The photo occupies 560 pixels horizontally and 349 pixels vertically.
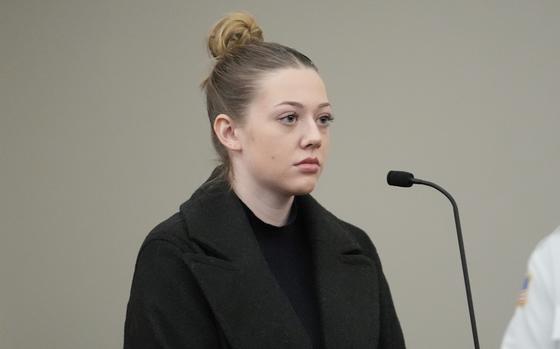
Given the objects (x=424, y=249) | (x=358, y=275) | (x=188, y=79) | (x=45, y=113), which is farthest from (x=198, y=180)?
(x=358, y=275)

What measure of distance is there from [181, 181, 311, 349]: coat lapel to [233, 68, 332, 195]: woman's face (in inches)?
4.7

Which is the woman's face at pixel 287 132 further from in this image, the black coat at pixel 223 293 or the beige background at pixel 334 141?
the beige background at pixel 334 141

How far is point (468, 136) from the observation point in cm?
367

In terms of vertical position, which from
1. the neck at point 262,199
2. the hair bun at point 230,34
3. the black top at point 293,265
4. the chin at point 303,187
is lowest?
the black top at point 293,265

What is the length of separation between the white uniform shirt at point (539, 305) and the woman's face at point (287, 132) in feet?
2.99

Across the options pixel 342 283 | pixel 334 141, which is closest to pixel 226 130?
pixel 342 283

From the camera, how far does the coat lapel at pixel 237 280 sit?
2.07m

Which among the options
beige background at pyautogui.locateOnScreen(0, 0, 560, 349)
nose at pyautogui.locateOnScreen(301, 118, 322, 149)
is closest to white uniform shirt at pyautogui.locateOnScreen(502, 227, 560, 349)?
nose at pyautogui.locateOnScreen(301, 118, 322, 149)

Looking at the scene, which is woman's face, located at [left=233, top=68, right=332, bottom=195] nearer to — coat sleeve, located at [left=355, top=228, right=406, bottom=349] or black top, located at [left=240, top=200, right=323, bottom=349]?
black top, located at [left=240, top=200, right=323, bottom=349]

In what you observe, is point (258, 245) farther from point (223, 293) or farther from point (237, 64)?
point (237, 64)

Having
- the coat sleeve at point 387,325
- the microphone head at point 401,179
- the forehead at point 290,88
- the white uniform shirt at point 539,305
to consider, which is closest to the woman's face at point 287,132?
the forehead at point 290,88

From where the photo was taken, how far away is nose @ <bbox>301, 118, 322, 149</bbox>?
2037 mm

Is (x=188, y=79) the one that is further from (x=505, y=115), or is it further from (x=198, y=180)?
(x=505, y=115)

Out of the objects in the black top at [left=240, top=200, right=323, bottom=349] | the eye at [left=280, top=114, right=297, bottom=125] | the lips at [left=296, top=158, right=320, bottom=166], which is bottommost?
the black top at [left=240, top=200, right=323, bottom=349]
